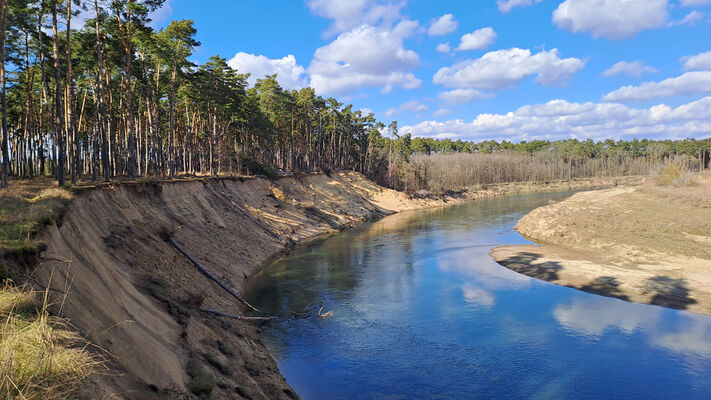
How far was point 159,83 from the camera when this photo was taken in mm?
53906

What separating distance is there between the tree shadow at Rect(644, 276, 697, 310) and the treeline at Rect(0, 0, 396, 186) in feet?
139

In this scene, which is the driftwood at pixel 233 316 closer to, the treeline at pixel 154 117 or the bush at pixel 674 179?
the treeline at pixel 154 117

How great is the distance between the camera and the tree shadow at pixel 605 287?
2973cm

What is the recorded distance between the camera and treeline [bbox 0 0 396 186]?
34938 millimetres

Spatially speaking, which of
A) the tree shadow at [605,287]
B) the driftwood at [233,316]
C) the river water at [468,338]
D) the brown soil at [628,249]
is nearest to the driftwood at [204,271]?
the river water at [468,338]

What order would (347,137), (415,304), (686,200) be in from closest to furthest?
(415,304)
(686,200)
(347,137)

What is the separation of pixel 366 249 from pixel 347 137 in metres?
73.4

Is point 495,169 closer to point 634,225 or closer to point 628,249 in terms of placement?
point 634,225

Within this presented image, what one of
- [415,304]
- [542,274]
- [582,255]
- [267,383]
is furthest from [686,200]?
[267,383]

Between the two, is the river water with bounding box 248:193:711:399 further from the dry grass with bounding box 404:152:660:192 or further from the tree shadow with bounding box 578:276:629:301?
the dry grass with bounding box 404:152:660:192

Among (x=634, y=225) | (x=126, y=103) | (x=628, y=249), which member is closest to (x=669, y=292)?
(x=628, y=249)

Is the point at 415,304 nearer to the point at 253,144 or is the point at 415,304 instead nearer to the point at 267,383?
the point at 267,383

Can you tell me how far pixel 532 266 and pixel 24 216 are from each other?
37767mm

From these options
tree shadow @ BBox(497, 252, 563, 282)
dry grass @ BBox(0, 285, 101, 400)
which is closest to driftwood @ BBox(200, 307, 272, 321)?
dry grass @ BBox(0, 285, 101, 400)
